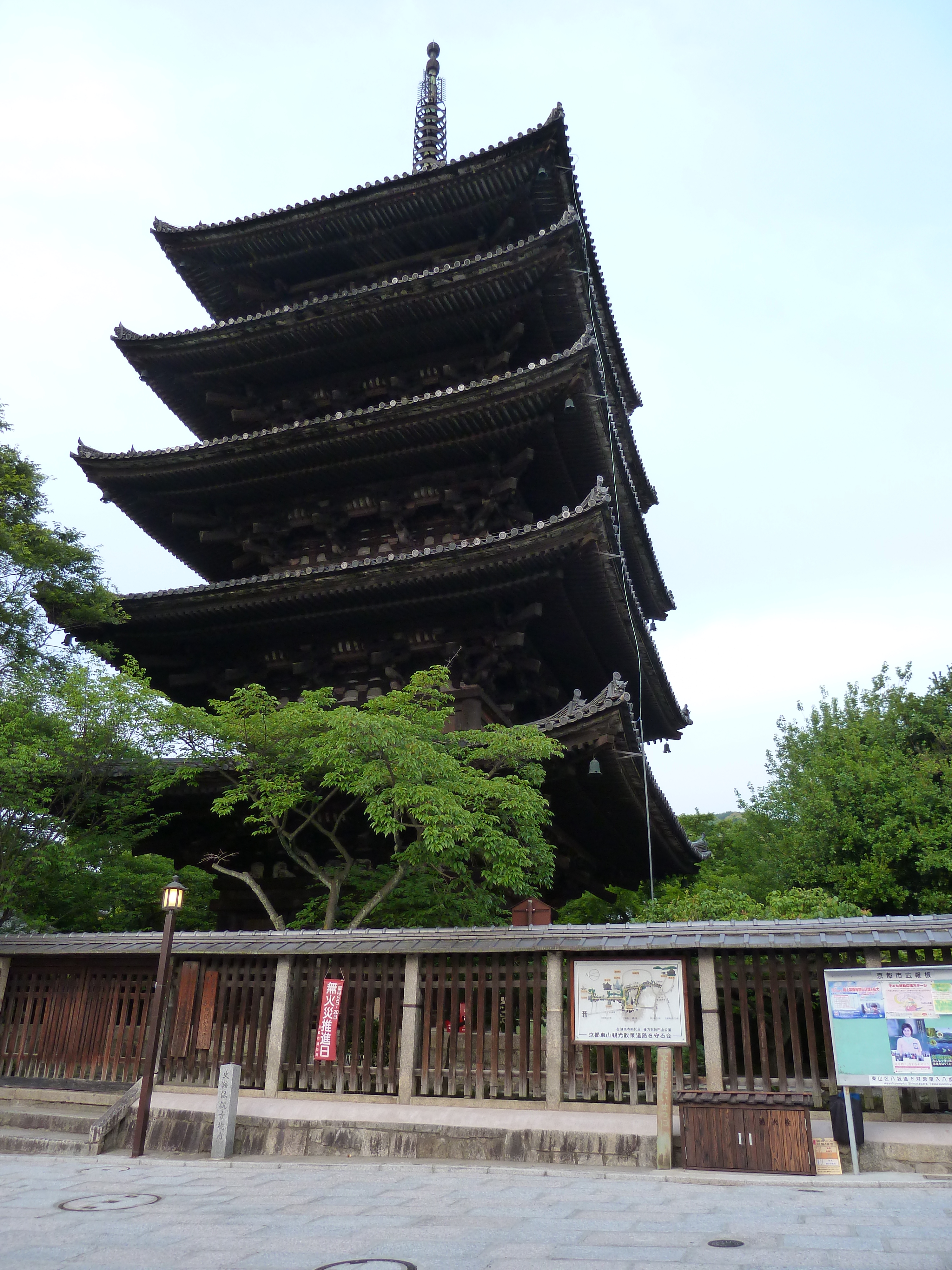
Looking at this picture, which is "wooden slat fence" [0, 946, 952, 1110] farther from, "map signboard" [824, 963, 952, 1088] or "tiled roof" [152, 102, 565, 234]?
"tiled roof" [152, 102, 565, 234]

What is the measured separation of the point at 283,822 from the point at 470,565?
5.36 metres

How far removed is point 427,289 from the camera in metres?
18.0

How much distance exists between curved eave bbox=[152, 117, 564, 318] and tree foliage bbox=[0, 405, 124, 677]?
6.61m

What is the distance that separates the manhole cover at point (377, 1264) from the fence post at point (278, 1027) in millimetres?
6596

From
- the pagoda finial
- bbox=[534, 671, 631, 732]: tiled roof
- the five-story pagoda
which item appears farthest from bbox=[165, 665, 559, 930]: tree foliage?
the pagoda finial

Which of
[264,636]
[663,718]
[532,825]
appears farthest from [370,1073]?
[663,718]

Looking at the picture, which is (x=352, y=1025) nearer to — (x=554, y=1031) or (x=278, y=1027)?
(x=278, y=1027)

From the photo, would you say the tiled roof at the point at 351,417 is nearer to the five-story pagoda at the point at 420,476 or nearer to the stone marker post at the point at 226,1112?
the five-story pagoda at the point at 420,476

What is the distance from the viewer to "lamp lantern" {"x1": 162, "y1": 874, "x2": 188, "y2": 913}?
Result: 1094cm

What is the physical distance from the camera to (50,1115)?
1116cm

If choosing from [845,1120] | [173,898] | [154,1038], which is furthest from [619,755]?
[154,1038]

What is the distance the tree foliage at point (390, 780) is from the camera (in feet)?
39.3

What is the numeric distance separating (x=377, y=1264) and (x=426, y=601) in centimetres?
1177

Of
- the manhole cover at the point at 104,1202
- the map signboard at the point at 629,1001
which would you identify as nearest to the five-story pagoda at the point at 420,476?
the map signboard at the point at 629,1001
